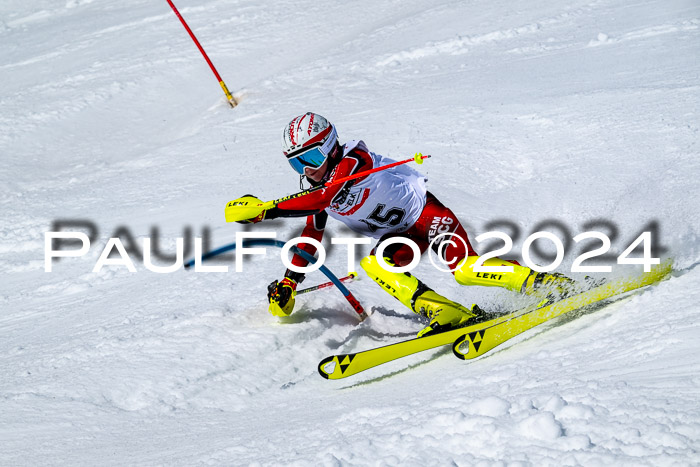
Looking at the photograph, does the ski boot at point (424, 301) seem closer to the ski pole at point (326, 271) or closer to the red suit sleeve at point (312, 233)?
the ski pole at point (326, 271)

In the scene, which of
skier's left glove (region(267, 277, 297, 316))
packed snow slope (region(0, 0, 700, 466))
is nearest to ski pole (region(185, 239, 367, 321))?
packed snow slope (region(0, 0, 700, 466))

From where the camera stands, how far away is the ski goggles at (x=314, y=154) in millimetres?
4237

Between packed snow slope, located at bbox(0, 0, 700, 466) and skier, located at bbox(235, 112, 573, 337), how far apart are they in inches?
13.9

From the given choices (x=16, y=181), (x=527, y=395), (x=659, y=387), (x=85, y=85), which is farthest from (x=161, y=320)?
(x=85, y=85)

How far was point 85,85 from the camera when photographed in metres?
13.7

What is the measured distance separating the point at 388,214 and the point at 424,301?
62 centimetres

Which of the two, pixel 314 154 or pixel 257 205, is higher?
pixel 314 154

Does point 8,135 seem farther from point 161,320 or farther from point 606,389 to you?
point 606,389

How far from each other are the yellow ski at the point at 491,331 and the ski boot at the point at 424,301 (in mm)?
152

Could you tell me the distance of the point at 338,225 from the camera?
6.70 metres

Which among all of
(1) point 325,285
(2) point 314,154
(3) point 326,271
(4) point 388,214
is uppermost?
(2) point 314,154

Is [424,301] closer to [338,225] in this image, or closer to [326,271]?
[326,271]

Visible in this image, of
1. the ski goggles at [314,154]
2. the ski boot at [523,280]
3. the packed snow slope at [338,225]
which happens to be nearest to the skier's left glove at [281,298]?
the packed snow slope at [338,225]

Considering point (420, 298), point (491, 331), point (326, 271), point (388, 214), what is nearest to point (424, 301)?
point (420, 298)
